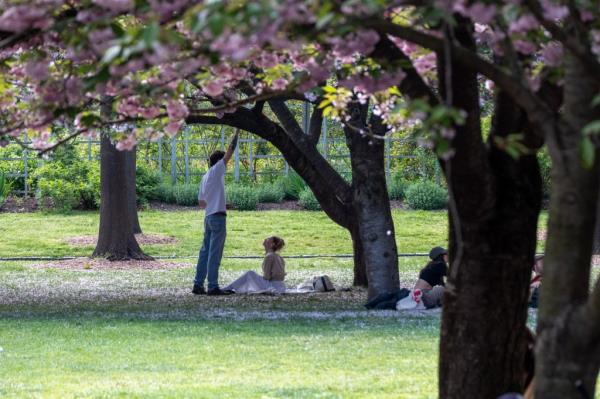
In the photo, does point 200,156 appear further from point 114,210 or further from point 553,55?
point 553,55

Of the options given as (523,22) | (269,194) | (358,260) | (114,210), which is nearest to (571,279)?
(523,22)

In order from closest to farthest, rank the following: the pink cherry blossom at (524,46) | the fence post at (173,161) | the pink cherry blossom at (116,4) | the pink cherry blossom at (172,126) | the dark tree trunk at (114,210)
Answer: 1. the pink cherry blossom at (116,4)
2. the pink cherry blossom at (524,46)
3. the pink cherry blossom at (172,126)
4. the dark tree trunk at (114,210)
5. the fence post at (173,161)

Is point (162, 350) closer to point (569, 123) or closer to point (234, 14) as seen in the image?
point (569, 123)

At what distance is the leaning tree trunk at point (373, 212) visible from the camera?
543 inches

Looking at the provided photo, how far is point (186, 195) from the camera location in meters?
30.3

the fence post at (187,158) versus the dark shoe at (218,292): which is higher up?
the fence post at (187,158)

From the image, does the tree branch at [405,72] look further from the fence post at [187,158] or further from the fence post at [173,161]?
the fence post at [173,161]

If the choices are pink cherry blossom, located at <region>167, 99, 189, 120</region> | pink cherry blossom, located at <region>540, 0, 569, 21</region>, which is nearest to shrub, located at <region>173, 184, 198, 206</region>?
pink cherry blossom, located at <region>167, 99, 189, 120</region>

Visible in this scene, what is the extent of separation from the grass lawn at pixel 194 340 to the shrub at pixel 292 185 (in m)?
10.5

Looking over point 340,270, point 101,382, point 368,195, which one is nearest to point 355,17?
point 101,382

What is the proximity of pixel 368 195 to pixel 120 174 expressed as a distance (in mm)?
8200

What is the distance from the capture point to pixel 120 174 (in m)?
21.1

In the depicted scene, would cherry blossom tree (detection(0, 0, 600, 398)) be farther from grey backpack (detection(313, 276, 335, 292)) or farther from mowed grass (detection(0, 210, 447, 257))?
mowed grass (detection(0, 210, 447, 257))

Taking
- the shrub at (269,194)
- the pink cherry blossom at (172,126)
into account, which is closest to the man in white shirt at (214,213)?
the pink cherry blossom at (172,126)
